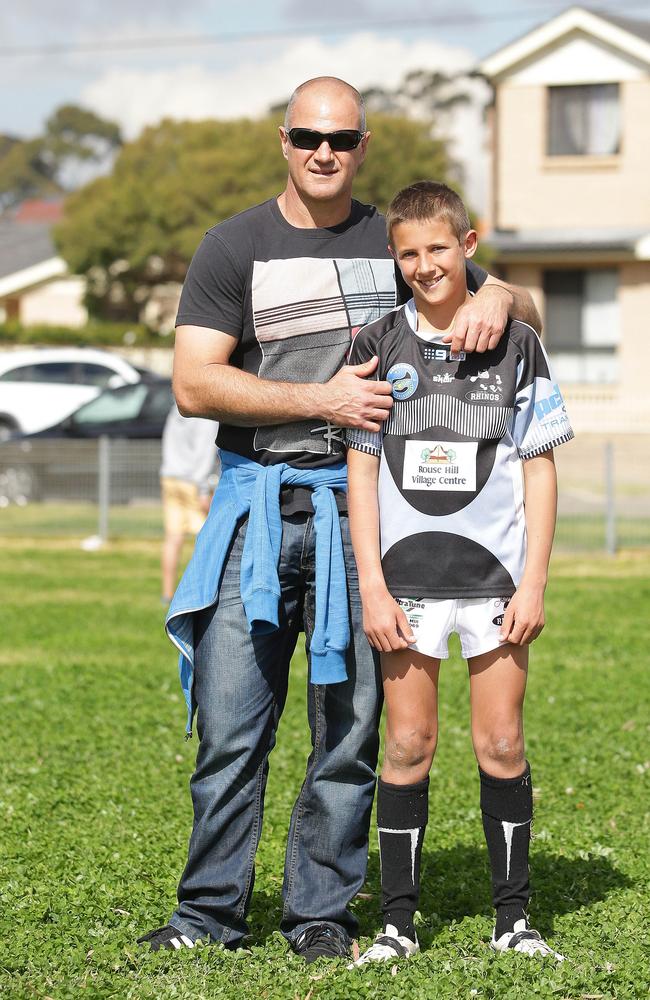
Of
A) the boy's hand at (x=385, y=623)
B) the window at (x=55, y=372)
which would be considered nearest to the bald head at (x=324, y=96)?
the boy's hand at (x=385, y=623)

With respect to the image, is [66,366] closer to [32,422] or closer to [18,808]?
[32,422]

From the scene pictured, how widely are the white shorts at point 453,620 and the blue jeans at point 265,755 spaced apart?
0.66 ft

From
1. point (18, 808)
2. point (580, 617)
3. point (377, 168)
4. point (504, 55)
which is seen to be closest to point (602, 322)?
point (504, 55)

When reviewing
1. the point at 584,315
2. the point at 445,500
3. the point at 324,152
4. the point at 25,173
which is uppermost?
the point at 25,173

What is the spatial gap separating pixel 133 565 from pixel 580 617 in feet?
17.9

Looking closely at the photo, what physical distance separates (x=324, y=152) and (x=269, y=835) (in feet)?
9.48

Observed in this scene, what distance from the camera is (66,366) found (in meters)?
22.7

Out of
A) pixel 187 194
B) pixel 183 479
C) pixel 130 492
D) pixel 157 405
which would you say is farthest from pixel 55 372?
pixel 187 194

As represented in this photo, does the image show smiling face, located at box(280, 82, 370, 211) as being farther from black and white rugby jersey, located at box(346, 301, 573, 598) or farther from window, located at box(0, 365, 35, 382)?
window, located at box(0, 365, 35, 382)

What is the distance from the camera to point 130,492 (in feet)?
56.2

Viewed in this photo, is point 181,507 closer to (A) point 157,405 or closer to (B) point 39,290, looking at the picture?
(A) point 157,405

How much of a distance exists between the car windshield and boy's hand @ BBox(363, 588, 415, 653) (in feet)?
52.1

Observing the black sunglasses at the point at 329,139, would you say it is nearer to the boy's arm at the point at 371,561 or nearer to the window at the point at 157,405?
the boy's arm at the point at 371,561

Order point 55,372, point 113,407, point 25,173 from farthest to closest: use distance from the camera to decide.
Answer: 1. point 25,173
2. point 55,372
3. point 113,407
